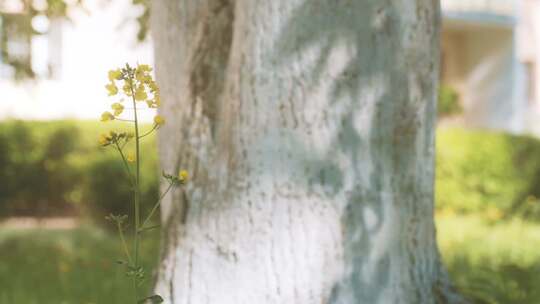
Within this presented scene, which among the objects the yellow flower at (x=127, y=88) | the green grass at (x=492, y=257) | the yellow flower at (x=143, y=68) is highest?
the yellow flower at (x=143, y=68)

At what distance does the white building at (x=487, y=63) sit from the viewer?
1733 cm

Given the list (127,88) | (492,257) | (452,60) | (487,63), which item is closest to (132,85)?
→ (127,88)

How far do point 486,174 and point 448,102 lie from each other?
6927 millimetres

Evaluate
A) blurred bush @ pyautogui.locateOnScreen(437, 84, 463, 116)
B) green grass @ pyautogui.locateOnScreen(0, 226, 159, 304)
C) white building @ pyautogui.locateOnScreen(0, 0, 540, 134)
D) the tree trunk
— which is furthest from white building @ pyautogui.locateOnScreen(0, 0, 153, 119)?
the tree trunk

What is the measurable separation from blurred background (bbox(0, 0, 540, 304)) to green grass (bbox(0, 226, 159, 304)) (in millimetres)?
14

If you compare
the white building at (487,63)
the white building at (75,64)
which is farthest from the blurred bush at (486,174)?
the white building at (487,63)

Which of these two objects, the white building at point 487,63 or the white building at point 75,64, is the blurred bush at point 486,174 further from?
the white building at point 487,63

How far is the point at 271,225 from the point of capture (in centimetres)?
313

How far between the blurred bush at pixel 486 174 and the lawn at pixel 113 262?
0.73 metres

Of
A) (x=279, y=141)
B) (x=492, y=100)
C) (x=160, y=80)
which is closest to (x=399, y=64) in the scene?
(x=279, y=141)

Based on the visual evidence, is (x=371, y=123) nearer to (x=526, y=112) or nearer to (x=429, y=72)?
(x=429, y=72)

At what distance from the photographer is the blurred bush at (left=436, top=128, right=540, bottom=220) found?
35.0 ft

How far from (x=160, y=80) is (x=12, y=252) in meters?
4.59

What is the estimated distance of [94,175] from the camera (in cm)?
882
